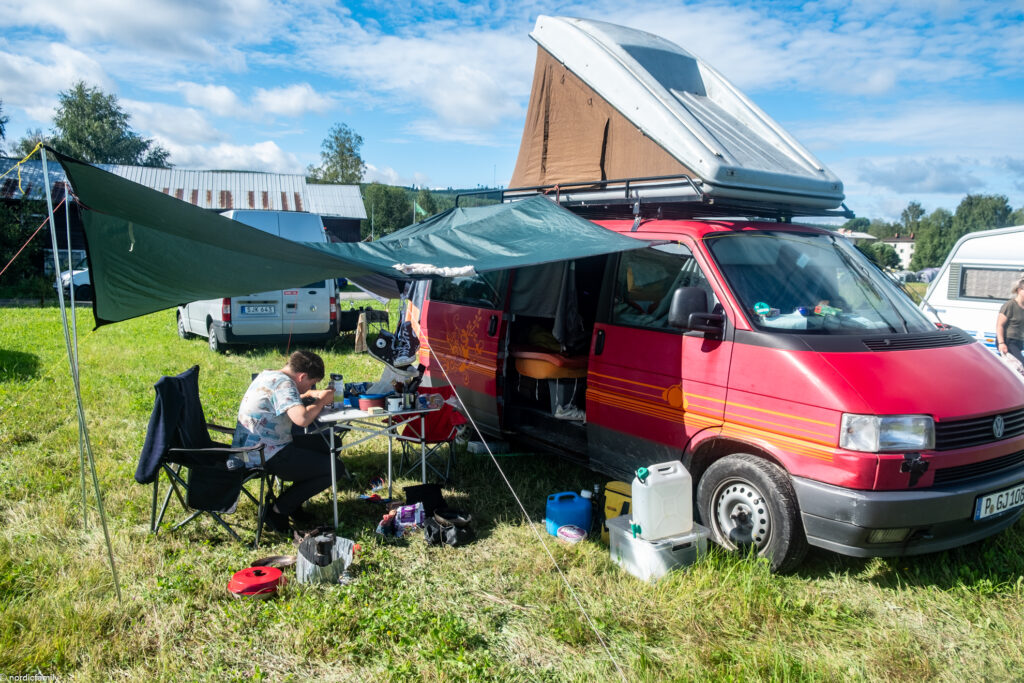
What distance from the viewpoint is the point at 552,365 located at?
5.73 metres

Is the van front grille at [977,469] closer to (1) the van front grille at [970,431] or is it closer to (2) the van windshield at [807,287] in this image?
(1) the van front grille at [970,431]

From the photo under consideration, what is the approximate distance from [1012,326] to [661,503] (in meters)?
5.67

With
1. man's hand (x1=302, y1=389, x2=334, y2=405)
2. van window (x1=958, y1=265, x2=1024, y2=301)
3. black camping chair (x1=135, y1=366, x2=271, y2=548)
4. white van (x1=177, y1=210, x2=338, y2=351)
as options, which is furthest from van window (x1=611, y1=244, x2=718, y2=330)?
white van (x1=177, y1=210, x2=338, y2=351)

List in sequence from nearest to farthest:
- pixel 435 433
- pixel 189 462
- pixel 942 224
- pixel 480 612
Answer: pixel 480 612 < pixel 189 462 < pixel 435 433 < pixel 942 224

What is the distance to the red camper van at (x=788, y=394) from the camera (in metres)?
3.65

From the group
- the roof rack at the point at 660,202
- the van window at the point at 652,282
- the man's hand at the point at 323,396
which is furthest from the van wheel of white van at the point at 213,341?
the van window at the point at 652,282

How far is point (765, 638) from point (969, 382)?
1902mm

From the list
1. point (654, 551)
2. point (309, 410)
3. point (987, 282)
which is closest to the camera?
point (654, 551)

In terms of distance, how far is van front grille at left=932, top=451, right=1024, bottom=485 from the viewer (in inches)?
146

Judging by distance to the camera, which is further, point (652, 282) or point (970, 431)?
point (652, 282)

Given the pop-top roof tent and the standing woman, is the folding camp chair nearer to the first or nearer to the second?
the pop-top roof tent

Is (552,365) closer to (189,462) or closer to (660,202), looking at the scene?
(660,202)

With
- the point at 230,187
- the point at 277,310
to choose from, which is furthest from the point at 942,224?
the point at 277,310

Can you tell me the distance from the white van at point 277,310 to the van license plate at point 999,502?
878 cm
